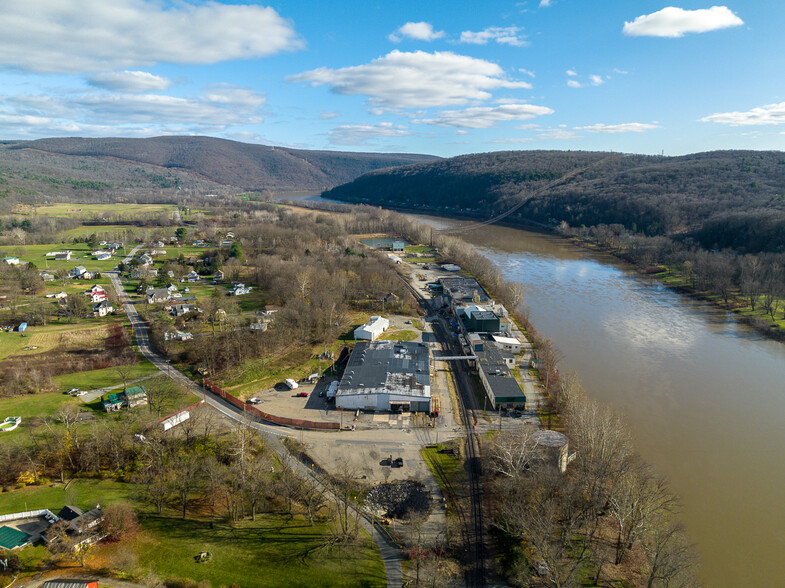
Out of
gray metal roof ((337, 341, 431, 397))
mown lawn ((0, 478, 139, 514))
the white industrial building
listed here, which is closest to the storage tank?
gray metal roof ((337, 341, 431, 397))

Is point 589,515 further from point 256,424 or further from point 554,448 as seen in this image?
point 256,424

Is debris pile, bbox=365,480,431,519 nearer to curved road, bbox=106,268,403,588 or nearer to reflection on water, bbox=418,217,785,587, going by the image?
curved road, bbox=106,268,403,588

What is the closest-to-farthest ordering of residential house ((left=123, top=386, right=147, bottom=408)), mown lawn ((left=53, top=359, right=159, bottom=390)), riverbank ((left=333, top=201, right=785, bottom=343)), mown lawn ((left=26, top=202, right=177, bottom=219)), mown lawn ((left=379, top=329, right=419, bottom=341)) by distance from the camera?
1. residential house ((left=123, top=386, right=147, bottom=408))
2. mown lawn ((left=53, top=359, right=159, bottom=390))
3. mown lawn ((left=379, top=329, right=419, bottom=341))
4. riverbank ((left=333, top=201, right=785, bottom=343))
5. mown lawn ((left=26, top=202, right=177, bottom=219))

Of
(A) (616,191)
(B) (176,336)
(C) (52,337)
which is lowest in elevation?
(C) (52,337)

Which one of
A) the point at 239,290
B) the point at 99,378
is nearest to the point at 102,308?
the point at 239,290

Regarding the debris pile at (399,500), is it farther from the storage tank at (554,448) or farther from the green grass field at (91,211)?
the green grass field at (91,211)

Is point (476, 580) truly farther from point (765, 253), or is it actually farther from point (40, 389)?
point (765, 253)
